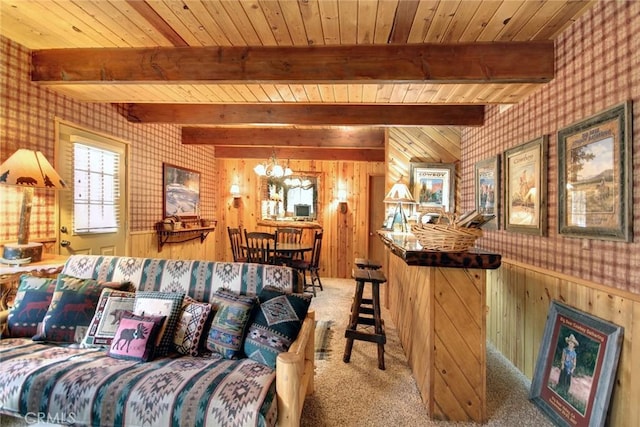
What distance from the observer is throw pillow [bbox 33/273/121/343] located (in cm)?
173

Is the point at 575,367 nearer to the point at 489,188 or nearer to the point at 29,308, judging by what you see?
the point at 489,188

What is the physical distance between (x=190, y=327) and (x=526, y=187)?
2.71 meters

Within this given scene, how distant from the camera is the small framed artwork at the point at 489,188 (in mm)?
2730

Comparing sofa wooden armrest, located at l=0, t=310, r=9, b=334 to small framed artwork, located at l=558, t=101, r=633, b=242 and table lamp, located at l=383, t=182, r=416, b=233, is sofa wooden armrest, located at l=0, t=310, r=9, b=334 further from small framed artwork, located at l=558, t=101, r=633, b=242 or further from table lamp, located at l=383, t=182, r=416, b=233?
small framed artwork, located at l=558, t=101, r=633, b=242

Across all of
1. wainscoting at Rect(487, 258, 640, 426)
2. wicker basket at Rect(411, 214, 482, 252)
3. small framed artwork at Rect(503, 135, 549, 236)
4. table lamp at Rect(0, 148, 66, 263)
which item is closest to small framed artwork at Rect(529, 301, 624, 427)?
wainscoting at Rect(487, 258, 640, 426)

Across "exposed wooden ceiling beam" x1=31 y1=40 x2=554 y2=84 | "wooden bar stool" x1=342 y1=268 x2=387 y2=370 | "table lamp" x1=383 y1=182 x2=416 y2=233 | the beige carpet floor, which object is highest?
"exposed wooden ceiling beam" x1=31 y1=40 x2=554 y2=84

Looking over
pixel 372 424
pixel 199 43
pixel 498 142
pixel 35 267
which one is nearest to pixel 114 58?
pixel 199 43

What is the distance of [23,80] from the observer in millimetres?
2287

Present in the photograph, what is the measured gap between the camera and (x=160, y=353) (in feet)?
5.36

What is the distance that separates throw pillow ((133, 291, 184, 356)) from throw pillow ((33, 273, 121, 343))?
31cm

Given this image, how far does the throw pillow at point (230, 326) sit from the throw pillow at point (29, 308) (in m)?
1.12

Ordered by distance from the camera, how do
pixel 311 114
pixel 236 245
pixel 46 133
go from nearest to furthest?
1. pixel 46 133
2. pixel 311 114
3. pixel 236 245

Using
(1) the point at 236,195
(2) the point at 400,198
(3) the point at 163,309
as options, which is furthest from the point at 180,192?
(2) the point at 400,198

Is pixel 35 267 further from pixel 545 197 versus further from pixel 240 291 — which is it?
pixel 545 197
